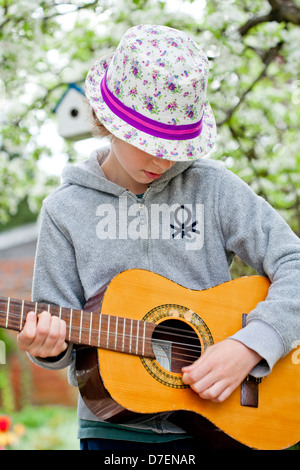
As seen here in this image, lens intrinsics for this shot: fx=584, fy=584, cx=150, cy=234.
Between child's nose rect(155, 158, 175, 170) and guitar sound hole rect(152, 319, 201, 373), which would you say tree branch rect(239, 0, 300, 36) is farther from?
guitar sound hole rect(152, 319, 201, 373)

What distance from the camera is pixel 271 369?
67.4 inches

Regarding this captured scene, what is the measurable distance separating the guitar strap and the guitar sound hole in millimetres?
164

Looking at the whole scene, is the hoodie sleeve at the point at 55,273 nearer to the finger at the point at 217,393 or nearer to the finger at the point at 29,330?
the finger at the point at 29,330

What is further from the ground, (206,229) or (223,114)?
(206,229)

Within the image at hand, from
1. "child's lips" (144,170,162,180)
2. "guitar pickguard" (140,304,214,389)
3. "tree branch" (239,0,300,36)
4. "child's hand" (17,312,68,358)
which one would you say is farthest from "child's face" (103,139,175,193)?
"tree branch" (239,0,300,36)

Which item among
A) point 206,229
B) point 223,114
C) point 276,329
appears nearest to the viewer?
point 276,329

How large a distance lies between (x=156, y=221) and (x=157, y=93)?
16.5 inches

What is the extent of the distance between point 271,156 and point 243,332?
7.58 ft

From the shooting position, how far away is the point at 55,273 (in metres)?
1.75

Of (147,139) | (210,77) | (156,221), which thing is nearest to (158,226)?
(156,221)

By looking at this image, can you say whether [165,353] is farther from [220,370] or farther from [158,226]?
[158,226]
